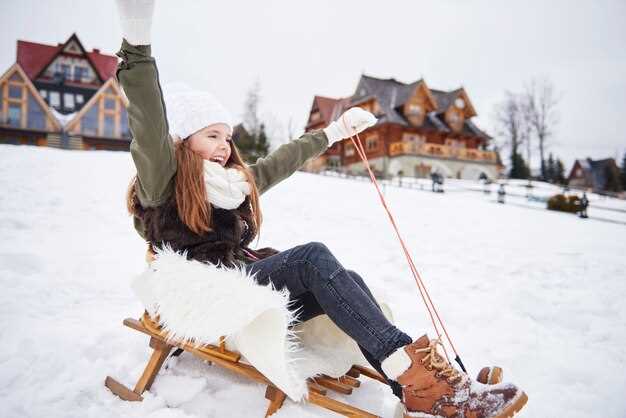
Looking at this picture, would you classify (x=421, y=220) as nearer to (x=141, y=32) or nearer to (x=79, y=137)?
(x=141, y=32)

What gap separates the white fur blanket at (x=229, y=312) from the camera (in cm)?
164

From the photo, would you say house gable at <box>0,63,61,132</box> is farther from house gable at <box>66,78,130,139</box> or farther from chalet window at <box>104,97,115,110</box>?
chalet window at <box>104,97,115,110</box>

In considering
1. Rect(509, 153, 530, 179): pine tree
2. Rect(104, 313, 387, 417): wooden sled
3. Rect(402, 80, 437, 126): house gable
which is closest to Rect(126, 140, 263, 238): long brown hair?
Rect(104, 313, 387, 417): wooden sled

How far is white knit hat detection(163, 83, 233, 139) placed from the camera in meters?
2.15

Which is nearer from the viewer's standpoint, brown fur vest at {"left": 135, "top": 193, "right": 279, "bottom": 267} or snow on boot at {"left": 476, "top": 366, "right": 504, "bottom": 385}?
snow on boot at {"left": 476, "top": 366, "right": 504, "bottom": 385}

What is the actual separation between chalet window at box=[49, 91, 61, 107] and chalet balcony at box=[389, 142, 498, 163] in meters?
23.3

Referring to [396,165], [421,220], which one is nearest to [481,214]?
[421,220]

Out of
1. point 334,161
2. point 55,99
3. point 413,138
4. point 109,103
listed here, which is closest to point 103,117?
point 109,103

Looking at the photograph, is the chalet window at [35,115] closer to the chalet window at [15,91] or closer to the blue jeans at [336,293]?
the chalet window at [15,91]

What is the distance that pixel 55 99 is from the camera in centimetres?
2475

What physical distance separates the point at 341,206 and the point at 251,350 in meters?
7.36

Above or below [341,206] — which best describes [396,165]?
above

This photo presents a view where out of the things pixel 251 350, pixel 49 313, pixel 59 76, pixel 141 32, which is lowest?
pixel 49 313

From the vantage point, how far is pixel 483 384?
5.45 ft
